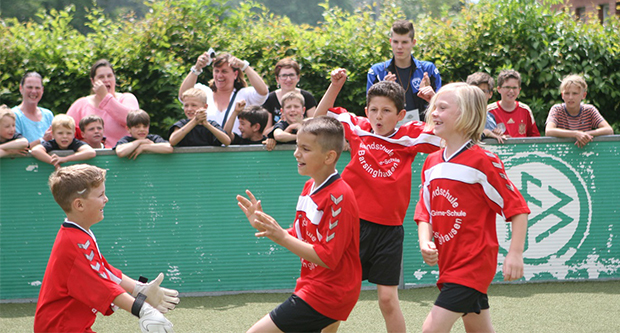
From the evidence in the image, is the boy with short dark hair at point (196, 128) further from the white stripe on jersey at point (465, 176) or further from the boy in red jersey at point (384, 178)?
the white stripe on jersey at point (465, 176)

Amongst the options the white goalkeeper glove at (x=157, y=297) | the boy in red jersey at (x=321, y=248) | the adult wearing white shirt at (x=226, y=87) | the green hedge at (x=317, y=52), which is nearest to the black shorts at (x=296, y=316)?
the boy in red jersey at (x=321, y=248)

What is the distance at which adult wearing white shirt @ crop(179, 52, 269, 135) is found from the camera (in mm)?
7344

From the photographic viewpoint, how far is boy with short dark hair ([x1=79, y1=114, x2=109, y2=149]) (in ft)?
22.4

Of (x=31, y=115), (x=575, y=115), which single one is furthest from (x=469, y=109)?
(x=31, y=115)

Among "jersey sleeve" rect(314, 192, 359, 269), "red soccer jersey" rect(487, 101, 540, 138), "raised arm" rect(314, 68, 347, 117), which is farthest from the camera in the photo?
"red soccer jersey" rect(487, 101, 540, 138)

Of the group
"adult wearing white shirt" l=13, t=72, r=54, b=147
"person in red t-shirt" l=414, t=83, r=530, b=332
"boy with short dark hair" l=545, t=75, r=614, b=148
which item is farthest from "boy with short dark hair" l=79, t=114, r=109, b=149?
"boy with short dark hair" l=545, t=75, r=614, b=148

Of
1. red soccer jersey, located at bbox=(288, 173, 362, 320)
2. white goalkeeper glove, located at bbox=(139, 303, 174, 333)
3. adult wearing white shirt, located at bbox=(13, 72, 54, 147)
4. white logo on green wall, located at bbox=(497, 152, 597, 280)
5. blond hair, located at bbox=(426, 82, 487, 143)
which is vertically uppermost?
blond hair, located at bbox=(426, 82, 487, 143)

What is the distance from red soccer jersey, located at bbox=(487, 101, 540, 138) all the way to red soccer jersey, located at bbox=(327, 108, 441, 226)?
2820mm

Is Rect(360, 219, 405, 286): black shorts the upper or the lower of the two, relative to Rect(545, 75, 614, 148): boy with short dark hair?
lower

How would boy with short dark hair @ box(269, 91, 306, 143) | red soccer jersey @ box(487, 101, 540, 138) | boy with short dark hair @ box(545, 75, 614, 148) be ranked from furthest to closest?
red soccer jersey @ box(487, 101, 540, 138)
boy with short dark hair @ box(545, 75, 614, 148)
boy with short dark hair @ box(269, 91, 306, 143)

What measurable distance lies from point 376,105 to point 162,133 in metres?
4.83

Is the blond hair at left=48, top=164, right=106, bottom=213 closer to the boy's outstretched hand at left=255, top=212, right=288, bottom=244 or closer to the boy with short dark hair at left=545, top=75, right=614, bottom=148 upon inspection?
the boy's outstretched hand at left=255, top=212, right=288, bottom=244

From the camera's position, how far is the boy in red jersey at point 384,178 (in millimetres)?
4695

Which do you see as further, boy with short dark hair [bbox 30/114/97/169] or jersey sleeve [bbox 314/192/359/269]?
boy with short dark hair [bbox 30/114/97/169]
